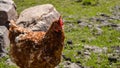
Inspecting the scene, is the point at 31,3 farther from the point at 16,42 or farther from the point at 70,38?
the point at 16,42

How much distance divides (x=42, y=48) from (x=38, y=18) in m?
9.16

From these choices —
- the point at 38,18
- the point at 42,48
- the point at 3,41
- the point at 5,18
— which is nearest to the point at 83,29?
the point at 38,18

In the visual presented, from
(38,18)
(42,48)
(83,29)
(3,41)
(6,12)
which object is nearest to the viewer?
(42,48)

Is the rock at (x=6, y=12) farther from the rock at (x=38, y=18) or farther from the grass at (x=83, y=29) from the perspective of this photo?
the grass at (x=83, y=29)

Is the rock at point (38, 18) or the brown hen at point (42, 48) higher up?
the brown hen at point (42, 48)

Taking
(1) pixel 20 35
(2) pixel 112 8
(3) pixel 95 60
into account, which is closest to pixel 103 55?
(3) pixel 95 60

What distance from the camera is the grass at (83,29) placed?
17298 millimetres

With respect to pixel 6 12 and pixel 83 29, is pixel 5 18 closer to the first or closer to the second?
pixel 6 12

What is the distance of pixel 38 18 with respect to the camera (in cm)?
1998

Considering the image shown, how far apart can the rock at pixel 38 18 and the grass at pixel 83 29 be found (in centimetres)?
148

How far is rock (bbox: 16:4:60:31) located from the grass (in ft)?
4.86

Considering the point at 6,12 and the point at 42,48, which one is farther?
the point at 6,12

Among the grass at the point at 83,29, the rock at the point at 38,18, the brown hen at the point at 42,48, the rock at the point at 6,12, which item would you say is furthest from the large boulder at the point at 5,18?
the brown hen at the point at 42,48

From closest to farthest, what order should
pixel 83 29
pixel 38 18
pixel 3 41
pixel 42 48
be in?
pixel 42 48
pixel 3 41
pixel 38 18
pixel 83 29
